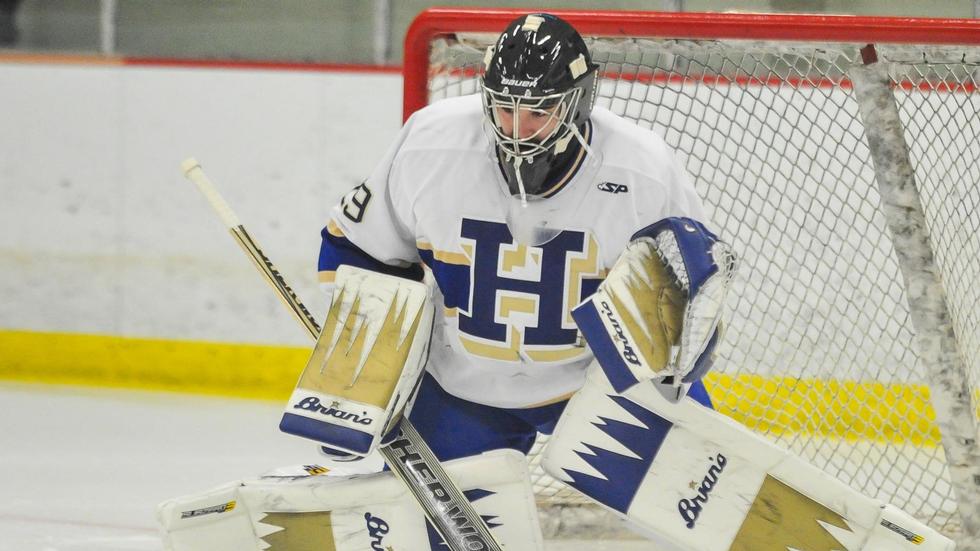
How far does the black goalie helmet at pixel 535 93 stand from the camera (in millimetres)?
1558

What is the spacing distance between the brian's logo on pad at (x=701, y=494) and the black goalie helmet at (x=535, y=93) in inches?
19.4

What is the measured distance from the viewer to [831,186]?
2721mm

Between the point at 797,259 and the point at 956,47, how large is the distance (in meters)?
0.88

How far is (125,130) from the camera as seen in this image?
3.83 meters

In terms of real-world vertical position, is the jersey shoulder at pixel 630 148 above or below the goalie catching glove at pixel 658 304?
above

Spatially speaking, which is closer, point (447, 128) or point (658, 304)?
point (658, 304)

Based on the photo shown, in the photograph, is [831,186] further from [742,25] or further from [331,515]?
[331,515]

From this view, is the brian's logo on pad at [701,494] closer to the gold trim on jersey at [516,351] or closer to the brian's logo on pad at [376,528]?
the gold trim on jersey at [516,351]

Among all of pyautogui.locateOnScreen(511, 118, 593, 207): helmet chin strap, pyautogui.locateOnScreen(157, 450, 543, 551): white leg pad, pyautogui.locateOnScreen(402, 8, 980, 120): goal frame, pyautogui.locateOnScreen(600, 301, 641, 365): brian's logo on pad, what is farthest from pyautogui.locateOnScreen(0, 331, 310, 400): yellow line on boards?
pyautogui.locateOnScreen(600, 301, 641, 365): brian's logo on pad

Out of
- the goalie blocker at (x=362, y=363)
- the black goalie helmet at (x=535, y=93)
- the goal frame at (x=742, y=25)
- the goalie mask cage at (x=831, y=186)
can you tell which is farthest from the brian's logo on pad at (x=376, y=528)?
the goal frame at (x=742, y=25)

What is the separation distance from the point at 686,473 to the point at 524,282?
37 centimetres

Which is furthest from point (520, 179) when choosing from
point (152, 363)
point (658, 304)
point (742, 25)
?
point (152, 363)

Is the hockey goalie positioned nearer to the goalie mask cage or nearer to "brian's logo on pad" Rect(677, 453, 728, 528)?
"brian's logo on pad" Rect(677, 453, 728, 528)

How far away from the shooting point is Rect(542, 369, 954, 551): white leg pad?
1.67 meters
